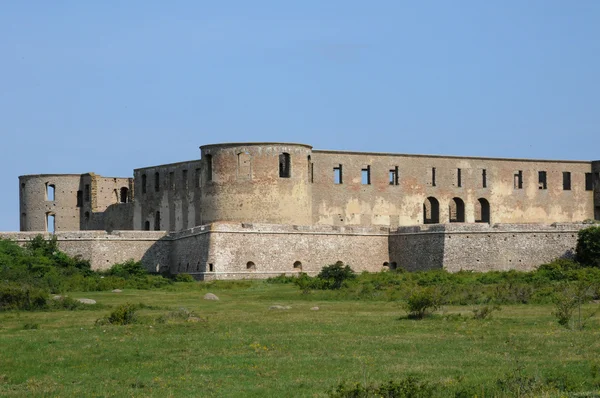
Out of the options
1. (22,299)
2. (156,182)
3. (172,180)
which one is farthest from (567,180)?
(22,299)

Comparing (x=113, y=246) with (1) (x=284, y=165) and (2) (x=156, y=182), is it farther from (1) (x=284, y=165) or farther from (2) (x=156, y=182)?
(1) (x=284, y=165)

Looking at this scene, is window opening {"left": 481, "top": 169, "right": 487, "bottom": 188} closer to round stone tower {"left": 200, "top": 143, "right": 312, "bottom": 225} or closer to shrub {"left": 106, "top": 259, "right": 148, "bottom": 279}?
round stone tower {"left": 200, "top": 143, "right": 312, "bottom": 225}

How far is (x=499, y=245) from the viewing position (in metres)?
46.9

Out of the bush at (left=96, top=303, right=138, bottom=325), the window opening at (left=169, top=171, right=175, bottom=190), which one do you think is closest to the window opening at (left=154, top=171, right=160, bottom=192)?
the window opening at (left=169, top=171, right=175, bottom=190)

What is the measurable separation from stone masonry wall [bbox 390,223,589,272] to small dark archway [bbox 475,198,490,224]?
361 inches

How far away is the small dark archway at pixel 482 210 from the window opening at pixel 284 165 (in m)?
11.5

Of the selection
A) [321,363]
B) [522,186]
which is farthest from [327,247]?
[321,363]

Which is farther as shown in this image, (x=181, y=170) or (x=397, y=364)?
(x=181, y=170)

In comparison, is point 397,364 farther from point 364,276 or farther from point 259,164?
point 259,164

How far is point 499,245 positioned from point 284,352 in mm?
27168

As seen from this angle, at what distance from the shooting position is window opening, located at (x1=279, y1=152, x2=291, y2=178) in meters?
50.1

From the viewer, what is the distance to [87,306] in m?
31.9

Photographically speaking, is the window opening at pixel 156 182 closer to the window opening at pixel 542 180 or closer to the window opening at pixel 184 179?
the window opening at pixel 184 179

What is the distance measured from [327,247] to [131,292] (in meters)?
11.4
